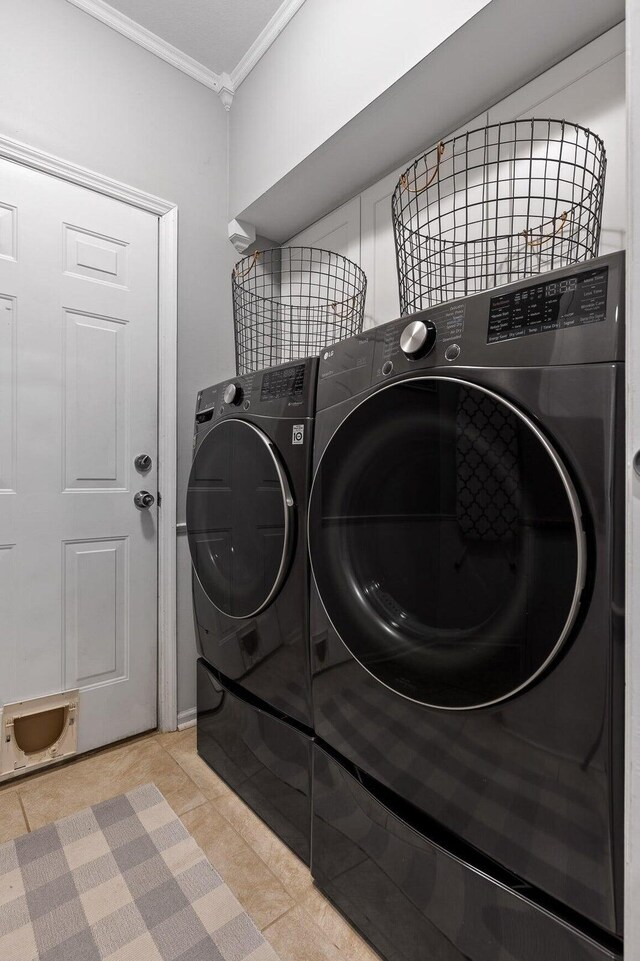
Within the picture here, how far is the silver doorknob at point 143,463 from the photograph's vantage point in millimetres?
1781

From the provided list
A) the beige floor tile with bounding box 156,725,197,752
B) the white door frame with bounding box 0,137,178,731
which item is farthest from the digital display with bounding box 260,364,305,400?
the beige floor tile with bounding box 156,725,197,752

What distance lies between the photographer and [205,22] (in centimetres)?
172

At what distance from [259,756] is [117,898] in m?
0.42

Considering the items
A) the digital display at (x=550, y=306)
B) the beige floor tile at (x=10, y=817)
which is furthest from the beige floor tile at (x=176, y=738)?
the digital display at (x=550, y=306)

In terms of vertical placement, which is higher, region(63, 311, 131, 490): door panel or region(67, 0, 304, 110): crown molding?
region(67, 0, 304, 110): crown molding

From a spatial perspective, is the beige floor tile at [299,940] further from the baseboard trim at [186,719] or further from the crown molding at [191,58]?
the crown molding at [191,58]

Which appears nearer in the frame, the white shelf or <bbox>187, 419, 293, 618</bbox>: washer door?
the white shelf

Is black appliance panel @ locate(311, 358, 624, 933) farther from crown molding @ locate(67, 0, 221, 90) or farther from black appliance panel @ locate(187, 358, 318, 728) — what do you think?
crown molding @ locate(67, 0, 221, 90)

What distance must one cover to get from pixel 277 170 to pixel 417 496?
1447mm

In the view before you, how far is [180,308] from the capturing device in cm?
188

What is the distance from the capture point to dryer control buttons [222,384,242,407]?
56.2 inches

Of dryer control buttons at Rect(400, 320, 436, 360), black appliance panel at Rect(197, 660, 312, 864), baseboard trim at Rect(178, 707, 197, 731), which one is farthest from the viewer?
baseboard trim at Rect(178, 707, 197, 731)

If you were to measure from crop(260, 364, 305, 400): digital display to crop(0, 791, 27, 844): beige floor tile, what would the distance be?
4.49ft

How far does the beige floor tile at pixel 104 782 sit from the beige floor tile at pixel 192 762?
2 cm
